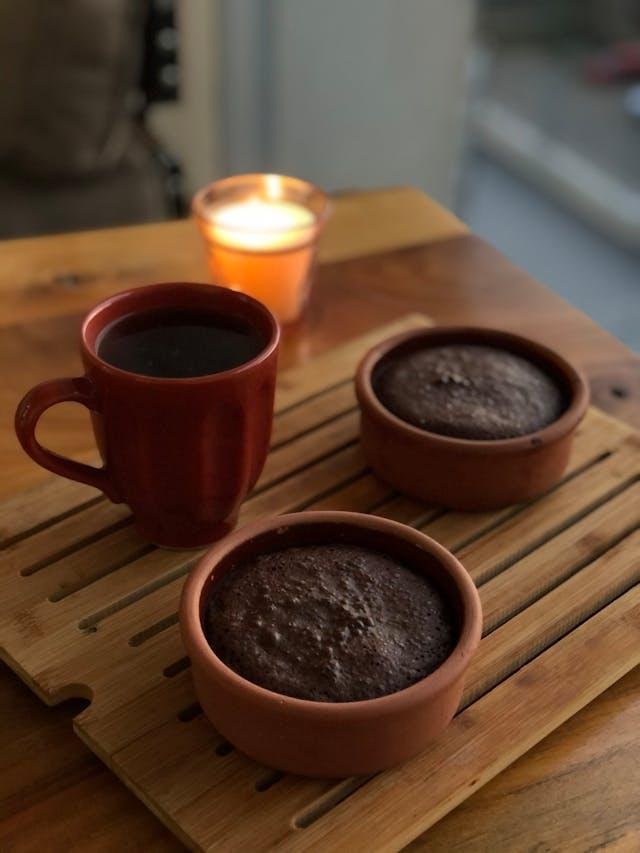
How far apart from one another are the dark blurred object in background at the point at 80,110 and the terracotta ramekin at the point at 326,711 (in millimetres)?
1163

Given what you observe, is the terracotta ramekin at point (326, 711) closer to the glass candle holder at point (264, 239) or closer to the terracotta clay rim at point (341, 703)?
the terracotta clay rim at point (341, 703)

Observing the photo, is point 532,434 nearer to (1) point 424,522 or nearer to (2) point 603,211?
(1) point 424,522

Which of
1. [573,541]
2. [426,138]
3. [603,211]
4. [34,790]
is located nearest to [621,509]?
[573,541]

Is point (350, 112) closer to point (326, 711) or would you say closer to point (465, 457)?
point (465, 457)

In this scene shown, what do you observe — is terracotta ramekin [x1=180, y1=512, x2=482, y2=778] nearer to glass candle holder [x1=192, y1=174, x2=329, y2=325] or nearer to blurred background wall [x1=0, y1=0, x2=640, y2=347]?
glass candle holder [x1=192, y1=174, x2=329, y2=325]

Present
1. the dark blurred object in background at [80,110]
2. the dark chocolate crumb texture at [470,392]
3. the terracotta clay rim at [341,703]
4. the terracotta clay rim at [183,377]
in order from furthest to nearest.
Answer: the dark blurred object in background at [80,110] → the dark chocolate crumb texture at [470,392] → the terracotta clay rim at [183,377] → the terracotta clay rim at [341,703]

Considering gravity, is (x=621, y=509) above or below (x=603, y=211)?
above

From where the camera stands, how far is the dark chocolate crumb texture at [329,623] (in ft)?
1.65

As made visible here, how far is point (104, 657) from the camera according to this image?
0.58 metres

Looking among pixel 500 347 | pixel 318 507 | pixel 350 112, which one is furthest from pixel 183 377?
pixel 350 112

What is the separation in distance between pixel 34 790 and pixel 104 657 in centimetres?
8

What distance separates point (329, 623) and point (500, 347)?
31cm

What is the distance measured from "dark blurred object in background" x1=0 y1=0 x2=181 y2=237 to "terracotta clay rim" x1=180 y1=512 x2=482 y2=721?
1.15m

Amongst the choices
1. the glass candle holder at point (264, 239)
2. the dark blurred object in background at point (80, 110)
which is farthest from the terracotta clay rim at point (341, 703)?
the dark blurred object in background at point (80, 110)
